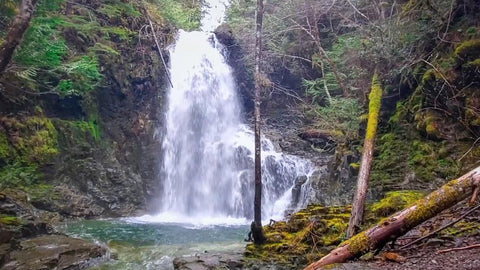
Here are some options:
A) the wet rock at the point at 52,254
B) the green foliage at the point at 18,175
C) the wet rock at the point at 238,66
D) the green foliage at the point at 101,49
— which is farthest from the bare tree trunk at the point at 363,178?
the wet rock at the point at 238,66

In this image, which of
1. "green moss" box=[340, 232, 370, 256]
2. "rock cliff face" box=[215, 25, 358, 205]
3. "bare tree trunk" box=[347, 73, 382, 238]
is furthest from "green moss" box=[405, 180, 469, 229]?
"rock cliff face" box=[215, 25, 358, 205]

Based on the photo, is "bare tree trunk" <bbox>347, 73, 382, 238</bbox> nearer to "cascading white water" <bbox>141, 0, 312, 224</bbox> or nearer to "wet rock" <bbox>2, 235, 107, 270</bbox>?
"wet rock" <bbox>2, 235, 107, 270</bbox>

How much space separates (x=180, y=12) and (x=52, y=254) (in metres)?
19.5

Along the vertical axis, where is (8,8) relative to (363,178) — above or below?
above

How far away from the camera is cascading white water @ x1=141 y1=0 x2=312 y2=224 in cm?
1514

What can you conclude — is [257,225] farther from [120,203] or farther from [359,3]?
[359,3]

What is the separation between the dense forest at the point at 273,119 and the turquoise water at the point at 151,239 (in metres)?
0.51

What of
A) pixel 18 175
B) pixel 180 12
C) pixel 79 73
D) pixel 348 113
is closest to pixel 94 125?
pixel 79 73

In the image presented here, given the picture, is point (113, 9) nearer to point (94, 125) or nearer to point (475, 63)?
point (94, 125)

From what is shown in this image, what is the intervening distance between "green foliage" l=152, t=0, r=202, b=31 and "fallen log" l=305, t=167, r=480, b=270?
18.4 m

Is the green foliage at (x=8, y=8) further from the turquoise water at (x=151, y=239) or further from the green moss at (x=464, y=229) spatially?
the green moss at (x=464, y=229)

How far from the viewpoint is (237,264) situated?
21.6 ft

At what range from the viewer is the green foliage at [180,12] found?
67.4 feet

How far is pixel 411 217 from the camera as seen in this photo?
167 inches
